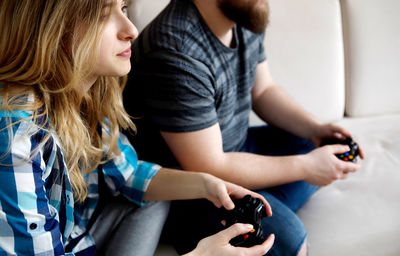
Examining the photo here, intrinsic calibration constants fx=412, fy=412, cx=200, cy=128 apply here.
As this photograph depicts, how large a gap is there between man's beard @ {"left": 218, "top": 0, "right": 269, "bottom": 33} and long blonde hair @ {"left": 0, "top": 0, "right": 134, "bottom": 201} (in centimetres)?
38

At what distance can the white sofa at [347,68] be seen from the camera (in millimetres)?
1160

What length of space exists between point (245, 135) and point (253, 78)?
172 millimetres

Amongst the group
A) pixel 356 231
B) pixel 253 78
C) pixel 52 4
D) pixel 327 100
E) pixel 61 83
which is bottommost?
pixel 356 231

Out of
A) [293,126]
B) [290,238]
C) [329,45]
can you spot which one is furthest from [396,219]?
[329,45]

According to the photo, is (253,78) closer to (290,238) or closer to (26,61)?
(290,238)

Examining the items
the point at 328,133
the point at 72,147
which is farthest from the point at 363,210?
the point at 72,147

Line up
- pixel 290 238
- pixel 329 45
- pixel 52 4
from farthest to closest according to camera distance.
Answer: pixel 329 45 < pixel 290 238 < pixel 52 4

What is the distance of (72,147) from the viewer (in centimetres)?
75

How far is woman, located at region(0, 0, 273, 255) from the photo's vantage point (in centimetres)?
62

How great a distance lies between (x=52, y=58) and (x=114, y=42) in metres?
0.11

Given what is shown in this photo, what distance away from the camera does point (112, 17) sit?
0.72 metres

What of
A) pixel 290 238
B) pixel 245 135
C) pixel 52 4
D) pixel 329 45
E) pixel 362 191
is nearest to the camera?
pixel 52 4

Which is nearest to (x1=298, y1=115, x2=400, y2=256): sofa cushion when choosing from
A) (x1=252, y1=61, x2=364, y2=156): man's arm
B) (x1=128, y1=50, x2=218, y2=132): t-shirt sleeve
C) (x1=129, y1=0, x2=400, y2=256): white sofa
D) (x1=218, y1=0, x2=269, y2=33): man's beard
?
(x1=129, y1=0, x2=400, y2=256): white sofa

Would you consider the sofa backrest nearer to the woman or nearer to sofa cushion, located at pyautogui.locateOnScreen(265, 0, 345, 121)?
sofa cushion, located at pyautogui.locateOnScreen(265, 0, 345, 121)
